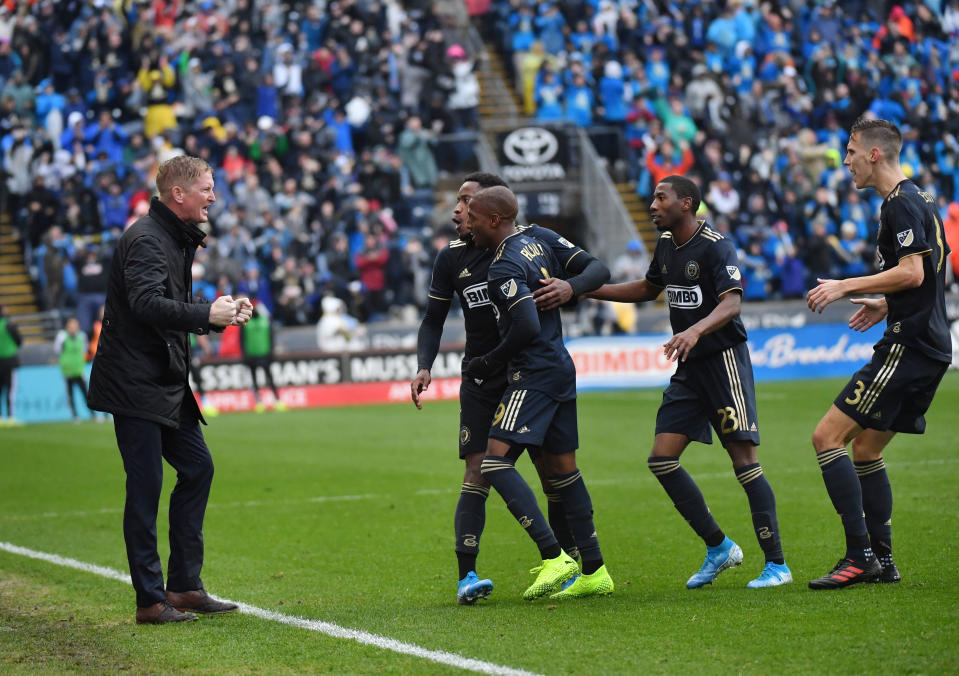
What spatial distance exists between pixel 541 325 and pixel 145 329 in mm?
2043

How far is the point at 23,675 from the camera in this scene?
5789mm

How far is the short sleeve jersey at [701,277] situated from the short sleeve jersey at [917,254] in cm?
79

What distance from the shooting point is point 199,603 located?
23.2 feet

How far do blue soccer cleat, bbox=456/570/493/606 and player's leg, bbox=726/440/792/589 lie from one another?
1.40 metres

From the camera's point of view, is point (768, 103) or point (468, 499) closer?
point (468, 499)

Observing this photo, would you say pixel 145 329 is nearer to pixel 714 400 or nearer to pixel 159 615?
pixel 159 615

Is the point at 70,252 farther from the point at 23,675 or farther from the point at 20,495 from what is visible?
the point at 23,675

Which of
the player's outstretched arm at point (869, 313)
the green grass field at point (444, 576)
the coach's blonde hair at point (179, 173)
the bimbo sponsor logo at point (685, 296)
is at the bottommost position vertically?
the green grass field at point (444, 576)

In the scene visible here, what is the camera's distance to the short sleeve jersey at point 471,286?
746 cm

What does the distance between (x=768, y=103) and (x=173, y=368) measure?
87.3 feet

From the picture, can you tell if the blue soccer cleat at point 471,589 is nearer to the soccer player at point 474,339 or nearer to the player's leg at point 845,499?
the soccer player at point 474,339

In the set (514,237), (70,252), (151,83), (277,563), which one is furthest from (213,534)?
(151,83)

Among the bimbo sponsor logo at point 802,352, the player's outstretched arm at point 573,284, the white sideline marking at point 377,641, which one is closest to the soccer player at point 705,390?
the player's outstretched arm at point 573,284

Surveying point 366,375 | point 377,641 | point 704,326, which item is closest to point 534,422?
point 704,326
